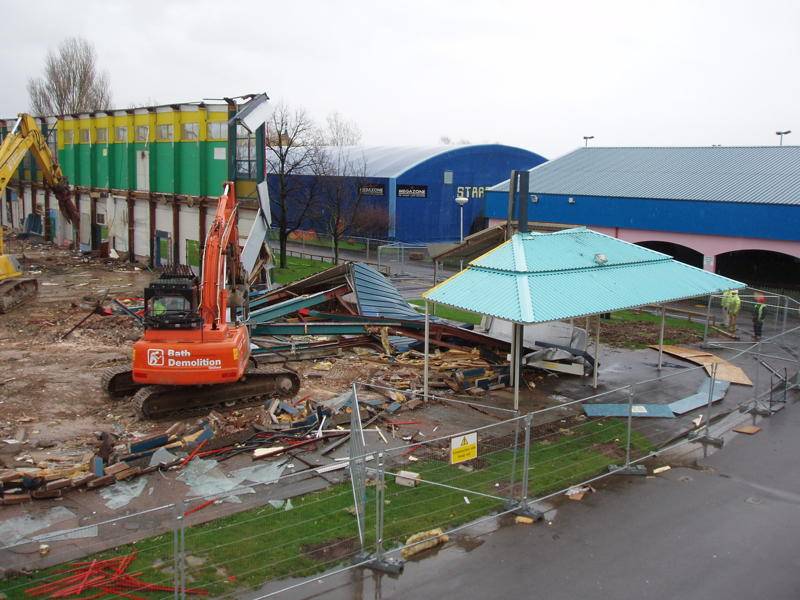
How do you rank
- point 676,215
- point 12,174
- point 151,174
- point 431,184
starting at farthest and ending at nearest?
1. point 431,184
2. point 151,174
3. point 676,215
4. point 12,174

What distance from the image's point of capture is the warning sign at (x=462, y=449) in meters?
11.1

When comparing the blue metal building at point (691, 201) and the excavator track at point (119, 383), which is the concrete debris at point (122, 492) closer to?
the excavator track at point (119, 383)

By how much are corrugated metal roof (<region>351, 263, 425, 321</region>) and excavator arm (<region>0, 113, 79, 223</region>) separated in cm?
1792

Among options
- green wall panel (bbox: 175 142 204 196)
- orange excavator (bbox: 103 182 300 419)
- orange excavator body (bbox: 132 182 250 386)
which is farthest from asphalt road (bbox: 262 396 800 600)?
green wall panel (bbox: 175 142 204 196)

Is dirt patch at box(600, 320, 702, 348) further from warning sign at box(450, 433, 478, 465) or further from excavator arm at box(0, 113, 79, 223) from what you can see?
excavator arm at box(0, 113, 79, 223)

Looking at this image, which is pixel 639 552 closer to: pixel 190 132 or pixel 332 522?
pixel 332 522

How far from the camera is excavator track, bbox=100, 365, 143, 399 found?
16.8 metres

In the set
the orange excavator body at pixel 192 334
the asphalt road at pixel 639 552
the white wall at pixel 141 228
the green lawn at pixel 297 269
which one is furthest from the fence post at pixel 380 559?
the white wall at pixel 141 228

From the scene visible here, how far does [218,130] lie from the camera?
3388 centimetres

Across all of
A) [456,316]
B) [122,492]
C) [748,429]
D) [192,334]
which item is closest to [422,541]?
[122,492]

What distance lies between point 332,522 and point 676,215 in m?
31.0

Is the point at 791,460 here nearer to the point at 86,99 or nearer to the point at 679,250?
the point at 679,250

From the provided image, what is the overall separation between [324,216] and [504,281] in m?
34.0

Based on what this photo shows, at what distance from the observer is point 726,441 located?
15828 mm
